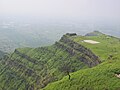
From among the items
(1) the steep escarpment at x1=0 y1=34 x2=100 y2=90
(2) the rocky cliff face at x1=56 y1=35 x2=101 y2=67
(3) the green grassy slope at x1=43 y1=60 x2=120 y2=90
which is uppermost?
(3) the green grassy slope at x1=43 y1=60 x2=120 y2=90

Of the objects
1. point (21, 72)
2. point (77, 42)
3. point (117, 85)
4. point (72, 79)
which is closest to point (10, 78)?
point (21, 72)

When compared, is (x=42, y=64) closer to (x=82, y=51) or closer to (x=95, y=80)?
(x=82, y=51)

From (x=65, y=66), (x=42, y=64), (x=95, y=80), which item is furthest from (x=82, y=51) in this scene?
(x=95, y=80)

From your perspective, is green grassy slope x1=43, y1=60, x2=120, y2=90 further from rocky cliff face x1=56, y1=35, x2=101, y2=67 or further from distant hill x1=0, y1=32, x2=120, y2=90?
rocky cliff face x1=56, y1=35, x2=101, y2=67

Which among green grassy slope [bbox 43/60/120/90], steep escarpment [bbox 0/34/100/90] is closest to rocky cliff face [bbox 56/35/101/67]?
steep escarpment [bbox 0/34/100/90]

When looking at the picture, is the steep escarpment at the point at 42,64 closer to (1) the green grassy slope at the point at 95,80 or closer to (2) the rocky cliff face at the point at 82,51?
(2) the rocky cliff face at the point at 82,51

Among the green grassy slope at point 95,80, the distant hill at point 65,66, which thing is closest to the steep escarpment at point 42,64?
the distant hill at point 65,66

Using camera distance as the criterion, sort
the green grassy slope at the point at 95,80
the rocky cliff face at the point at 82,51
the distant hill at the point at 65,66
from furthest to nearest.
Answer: the rocky cliff face at the point at 82,51, the distant hill at the point at 65,66, the green grassy slope at the point at 95,80
